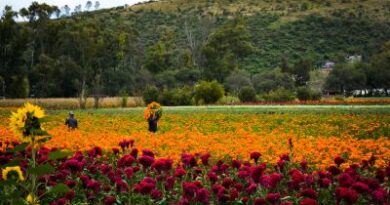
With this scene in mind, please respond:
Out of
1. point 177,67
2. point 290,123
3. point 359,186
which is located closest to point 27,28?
point 177,67

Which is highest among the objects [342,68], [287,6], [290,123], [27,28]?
[287,6]

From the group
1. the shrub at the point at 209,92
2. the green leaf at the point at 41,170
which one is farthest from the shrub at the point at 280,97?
the green leaf at the point at 41,170

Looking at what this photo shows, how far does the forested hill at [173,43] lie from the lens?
209ft

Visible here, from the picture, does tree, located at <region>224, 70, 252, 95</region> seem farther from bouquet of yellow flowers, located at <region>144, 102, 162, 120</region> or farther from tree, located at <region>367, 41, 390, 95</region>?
bouquet of yellow flowers, located at <region>144, 102, 162, 120</region>

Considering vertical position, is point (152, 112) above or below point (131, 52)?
below

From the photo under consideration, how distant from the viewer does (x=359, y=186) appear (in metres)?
4.97

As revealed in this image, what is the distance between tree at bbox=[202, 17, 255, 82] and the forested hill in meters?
0.15

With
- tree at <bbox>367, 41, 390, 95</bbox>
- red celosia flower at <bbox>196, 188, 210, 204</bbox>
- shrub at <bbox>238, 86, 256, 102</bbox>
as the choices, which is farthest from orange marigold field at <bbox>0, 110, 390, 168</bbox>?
tree at <bbox>367, 41, 390, 95</bbox>

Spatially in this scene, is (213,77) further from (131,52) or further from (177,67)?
(131,52)

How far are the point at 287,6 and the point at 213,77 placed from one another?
183 feet

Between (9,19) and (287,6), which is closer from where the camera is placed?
(9,19)

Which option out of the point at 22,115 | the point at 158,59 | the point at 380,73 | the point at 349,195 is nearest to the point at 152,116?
the point at 349,195

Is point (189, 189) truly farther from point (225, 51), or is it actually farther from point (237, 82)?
point (225, 51)

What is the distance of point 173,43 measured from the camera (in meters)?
96.2
